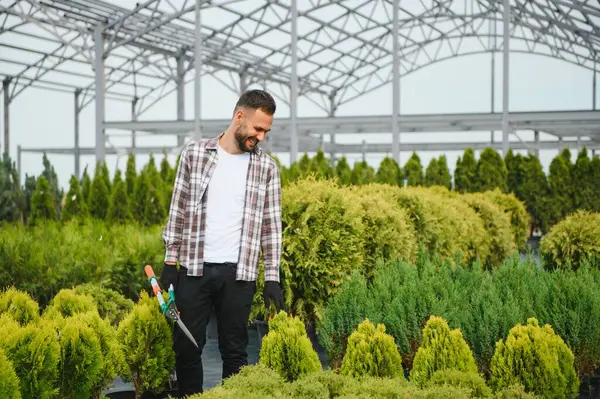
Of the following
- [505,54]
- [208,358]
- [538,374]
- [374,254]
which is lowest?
[208,358]

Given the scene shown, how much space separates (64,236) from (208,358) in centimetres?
209

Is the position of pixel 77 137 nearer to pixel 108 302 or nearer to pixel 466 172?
pixel 466 172

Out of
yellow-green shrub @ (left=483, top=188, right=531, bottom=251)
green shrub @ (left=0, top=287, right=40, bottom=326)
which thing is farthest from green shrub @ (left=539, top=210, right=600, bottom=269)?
green shrub @ (left=0, top=287, right=40, bottom=326)

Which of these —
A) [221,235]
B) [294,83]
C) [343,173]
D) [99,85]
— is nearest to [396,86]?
[294,83]

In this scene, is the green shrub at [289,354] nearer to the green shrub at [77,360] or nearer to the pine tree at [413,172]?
the green shrub at [77,360]

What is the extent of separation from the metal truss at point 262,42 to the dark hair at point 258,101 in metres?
11.8

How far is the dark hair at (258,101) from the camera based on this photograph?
3.51 metres

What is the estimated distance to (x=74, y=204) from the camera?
10.2 m

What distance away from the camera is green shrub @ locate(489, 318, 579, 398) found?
3418 millimetres

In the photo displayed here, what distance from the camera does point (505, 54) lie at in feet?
47.6

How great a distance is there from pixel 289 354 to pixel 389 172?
35.1 feet

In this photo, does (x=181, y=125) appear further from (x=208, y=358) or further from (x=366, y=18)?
(x=208, y=358)

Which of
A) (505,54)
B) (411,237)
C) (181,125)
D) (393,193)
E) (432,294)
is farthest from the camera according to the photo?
(181,125)

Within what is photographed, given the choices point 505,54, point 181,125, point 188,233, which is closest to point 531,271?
point 188,233
